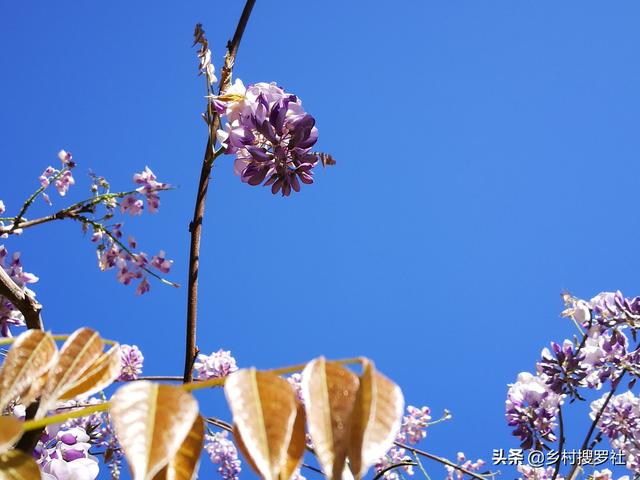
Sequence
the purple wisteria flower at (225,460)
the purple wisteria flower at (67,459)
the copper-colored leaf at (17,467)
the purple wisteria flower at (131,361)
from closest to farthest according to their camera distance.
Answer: the copper-colored leaf at (17,467)
the purple wisteria flower at (67,459)
the purple wisteria flower at (131,361)
the purple wisteria flower at (225,460)

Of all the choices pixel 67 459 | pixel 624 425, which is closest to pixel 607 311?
pixel 624 425

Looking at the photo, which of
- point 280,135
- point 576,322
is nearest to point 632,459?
point 576,322

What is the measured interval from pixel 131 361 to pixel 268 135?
187 cm

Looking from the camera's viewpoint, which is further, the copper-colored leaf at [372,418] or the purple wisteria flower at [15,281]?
the purple wisteria flower at [15,281]

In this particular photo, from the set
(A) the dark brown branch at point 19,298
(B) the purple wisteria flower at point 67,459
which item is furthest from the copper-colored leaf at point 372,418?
(A) the dark brown branch at point 19,298

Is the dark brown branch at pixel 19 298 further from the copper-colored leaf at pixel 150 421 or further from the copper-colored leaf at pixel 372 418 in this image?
the copper-colored leaf at pixel 372 418

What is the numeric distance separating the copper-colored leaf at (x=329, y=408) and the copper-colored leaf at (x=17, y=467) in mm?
258

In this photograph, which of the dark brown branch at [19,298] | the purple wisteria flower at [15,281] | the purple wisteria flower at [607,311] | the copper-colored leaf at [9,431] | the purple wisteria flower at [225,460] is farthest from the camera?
the purple wisteria flower at [225,460]

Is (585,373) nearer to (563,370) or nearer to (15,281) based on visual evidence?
(563,370)

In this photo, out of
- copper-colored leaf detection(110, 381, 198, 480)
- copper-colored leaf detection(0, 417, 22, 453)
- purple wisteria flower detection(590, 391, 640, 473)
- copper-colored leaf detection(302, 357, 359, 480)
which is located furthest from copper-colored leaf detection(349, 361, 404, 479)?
purple wisteria flower detection(590, 391, 640, 473)

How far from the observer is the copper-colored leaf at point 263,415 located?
41 centimetres

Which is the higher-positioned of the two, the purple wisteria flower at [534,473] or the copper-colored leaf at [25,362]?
the purple wisteria flower at [534,473]

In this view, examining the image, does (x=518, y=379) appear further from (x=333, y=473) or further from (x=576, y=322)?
(x=333, y=473)

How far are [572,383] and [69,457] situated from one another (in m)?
1.95
